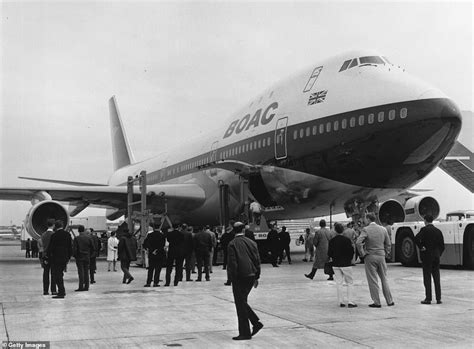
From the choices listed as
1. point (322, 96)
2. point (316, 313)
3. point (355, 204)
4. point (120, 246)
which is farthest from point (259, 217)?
point (316, 313)

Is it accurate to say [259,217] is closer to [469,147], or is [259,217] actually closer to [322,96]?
[322,96]

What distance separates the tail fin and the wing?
12.1m

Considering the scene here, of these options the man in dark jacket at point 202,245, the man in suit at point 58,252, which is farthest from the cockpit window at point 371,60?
the man in suit at point 58,252

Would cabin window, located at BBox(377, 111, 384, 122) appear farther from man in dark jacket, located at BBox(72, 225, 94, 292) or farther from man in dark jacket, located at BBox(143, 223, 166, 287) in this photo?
man in dark jacket, located at BBox(72, 225, 94, 292)

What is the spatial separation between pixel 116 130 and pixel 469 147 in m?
30.0

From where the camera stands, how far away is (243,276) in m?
6.48

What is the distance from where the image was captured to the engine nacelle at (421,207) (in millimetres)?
19391

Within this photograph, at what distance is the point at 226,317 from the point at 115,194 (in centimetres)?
1400

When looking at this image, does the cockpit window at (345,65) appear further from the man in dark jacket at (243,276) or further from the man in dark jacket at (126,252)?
the man in dark jacket at (243,276)

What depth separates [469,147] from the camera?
159ft

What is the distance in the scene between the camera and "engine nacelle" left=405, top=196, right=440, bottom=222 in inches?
763

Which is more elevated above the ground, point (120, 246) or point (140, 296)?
point (120, 246)

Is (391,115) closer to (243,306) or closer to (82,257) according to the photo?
(82,257)
